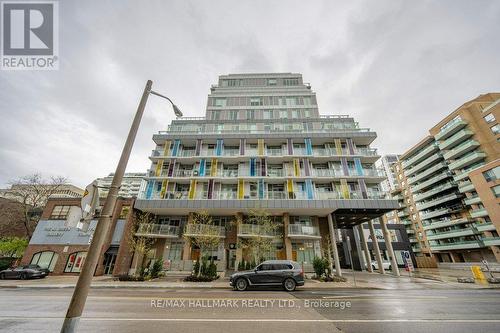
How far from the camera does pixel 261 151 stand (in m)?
28.2

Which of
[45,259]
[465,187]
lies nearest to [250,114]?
[45,259]

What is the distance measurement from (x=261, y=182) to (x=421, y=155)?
57.3 m

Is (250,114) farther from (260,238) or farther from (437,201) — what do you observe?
(437,201)

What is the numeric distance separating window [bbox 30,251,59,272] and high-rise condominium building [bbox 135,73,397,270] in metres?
11.6

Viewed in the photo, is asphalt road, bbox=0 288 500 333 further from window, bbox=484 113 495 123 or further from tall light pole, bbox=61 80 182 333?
window, bbox=484 113 495 123

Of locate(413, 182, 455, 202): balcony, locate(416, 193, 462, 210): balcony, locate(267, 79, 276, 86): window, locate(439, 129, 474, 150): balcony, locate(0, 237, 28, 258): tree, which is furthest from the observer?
locate(413, 182, 455, 202): balcony

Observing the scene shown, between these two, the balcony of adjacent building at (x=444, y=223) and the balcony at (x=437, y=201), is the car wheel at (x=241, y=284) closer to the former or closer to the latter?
the balcony of adjacent building at (x=444, y=223)

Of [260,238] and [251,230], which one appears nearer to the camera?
[260,238]

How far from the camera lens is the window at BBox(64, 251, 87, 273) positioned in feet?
75.7

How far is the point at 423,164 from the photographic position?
56375 mm

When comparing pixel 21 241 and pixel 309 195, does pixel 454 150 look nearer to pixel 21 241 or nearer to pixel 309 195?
pixel 309 195

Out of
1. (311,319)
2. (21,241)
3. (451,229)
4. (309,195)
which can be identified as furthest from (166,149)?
(451,229)

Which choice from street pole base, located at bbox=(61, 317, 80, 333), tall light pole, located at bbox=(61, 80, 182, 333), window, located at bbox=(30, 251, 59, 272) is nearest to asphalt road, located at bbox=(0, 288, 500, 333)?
street pole base, located at bbox=(61, 317, 80, 333)

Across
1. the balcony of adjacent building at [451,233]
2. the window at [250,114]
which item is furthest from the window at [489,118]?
the window at [250,114]
